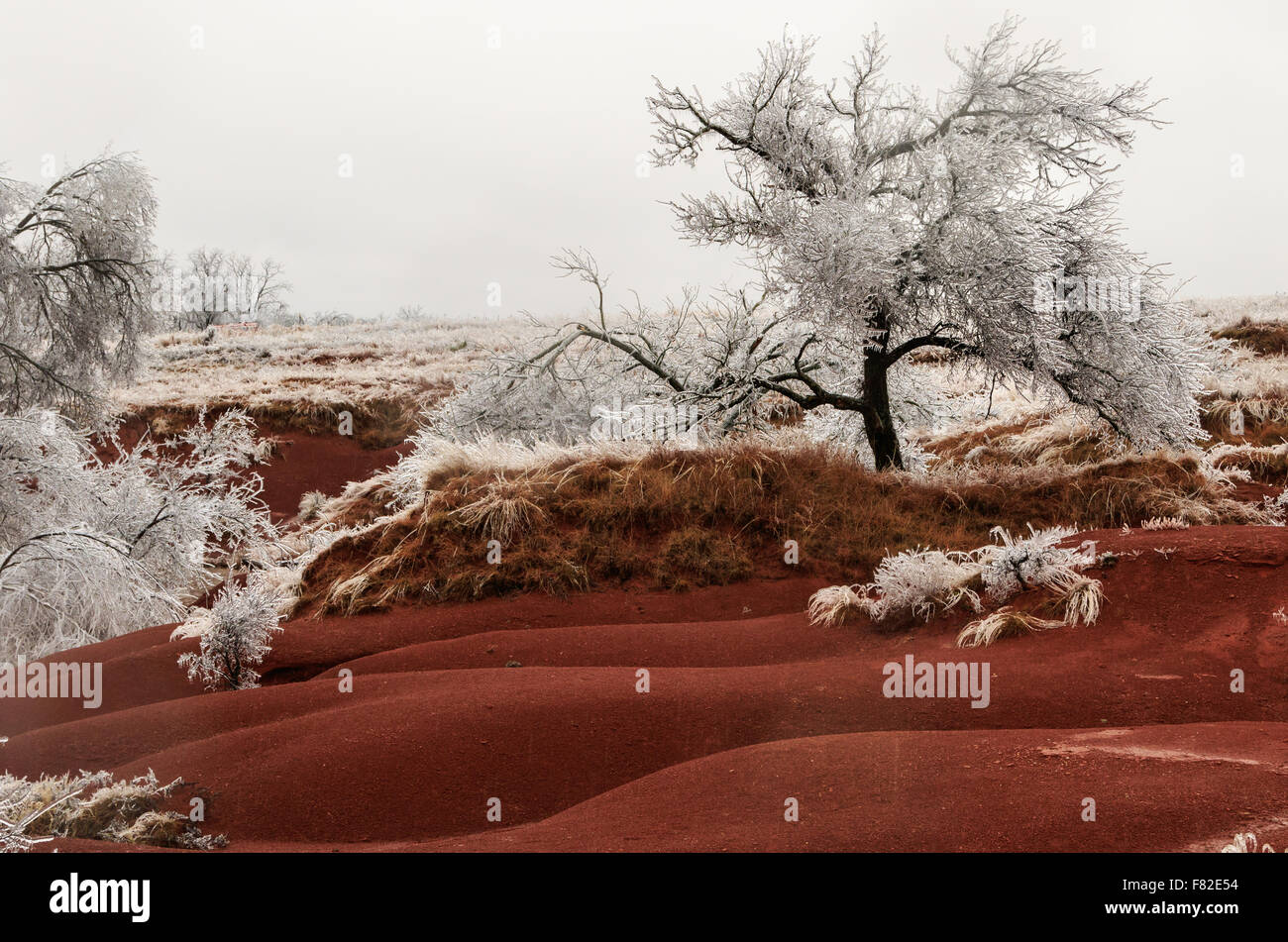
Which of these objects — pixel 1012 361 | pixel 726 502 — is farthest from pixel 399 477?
pixel 1012 361

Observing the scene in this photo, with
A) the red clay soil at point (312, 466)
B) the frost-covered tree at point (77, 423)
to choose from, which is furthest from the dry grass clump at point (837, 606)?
the red clay soil at point (312, 466)

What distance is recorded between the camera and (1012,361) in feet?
34.3

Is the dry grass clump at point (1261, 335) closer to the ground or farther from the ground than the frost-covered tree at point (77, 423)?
farther from the ground

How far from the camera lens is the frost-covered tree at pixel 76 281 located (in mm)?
11492

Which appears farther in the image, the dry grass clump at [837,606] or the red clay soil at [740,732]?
the dry grass clump at [837,606]

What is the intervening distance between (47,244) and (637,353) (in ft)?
24.6

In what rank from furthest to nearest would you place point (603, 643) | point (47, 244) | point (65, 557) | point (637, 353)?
point (637, 353), point (47, 244), point (65, 557), point (603, 643)

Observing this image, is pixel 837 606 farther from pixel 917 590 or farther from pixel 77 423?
→ pixel 77 423

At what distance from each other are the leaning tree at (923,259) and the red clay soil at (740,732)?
3309mm

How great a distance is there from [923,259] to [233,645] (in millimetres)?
7987

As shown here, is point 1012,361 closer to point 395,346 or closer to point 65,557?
point 65,557

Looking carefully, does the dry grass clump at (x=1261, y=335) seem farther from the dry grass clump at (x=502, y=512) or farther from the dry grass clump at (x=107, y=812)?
the dry grass clump at (x=107, y=812)

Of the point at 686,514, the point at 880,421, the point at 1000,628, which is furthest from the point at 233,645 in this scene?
the point at 880,421

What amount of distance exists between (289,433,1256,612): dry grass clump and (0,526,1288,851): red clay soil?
864 mm
